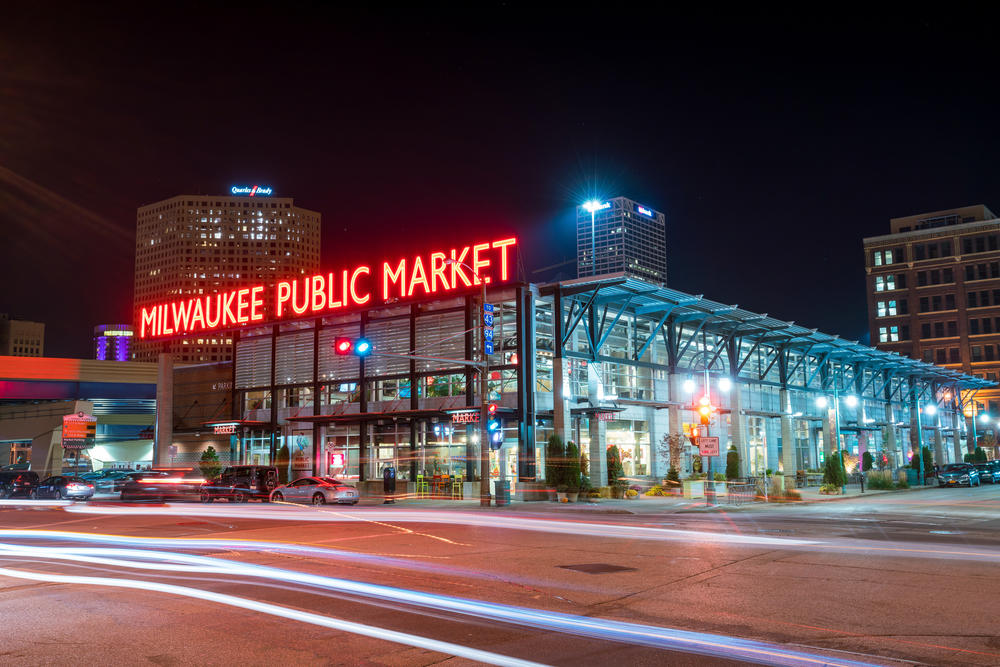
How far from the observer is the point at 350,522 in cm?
2525

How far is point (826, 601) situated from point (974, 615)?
1.80 metres

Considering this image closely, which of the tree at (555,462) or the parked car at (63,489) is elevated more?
the tree at (555,462)

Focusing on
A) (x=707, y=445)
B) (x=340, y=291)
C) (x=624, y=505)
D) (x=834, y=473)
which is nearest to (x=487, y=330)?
(x=624, y=505)

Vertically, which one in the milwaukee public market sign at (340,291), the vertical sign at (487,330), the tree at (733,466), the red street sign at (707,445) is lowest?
the tree at (733,466)

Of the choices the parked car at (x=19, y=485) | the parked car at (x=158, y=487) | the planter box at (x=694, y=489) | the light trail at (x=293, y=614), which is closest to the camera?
the light trail at (x=293, y=614)

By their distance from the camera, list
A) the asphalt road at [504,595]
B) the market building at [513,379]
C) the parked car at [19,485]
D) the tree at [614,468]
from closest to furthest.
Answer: the asphalt road at [504,595] < the tree at [614,468] < the parked car at [19,485] < the market building at [513,379]

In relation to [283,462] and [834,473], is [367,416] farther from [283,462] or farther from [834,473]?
[834,473]

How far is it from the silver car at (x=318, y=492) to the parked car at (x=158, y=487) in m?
5.80

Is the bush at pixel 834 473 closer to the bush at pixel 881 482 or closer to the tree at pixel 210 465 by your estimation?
the bush at pixel 881 482

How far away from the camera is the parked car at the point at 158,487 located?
41.0 metres

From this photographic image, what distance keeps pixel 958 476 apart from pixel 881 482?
9.22m

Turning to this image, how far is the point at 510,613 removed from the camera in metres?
10.5

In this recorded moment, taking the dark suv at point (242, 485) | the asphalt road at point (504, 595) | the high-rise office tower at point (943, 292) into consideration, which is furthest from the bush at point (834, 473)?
the high-rise office tower at point (943, 292)

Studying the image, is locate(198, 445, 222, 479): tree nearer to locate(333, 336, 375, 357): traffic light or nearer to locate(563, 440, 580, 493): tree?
locate(563, 440, 580, 493): tree
